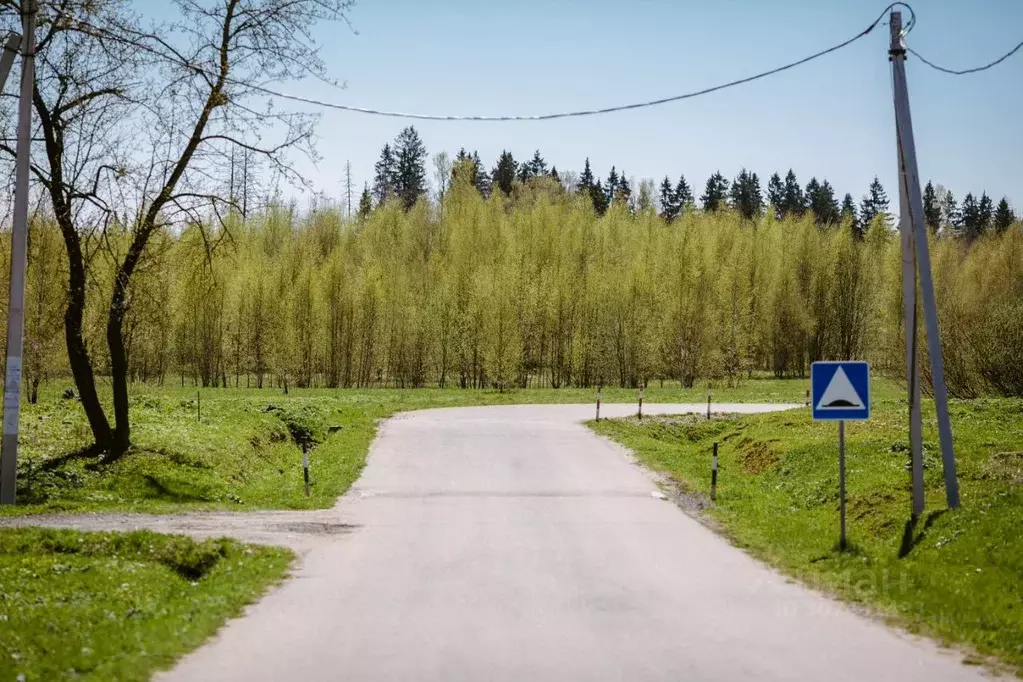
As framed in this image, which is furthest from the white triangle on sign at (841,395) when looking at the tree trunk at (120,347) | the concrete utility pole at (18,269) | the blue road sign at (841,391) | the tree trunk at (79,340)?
the tree trunk at (79,340)

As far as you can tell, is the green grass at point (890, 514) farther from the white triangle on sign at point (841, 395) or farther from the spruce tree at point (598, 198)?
the spruce tree at point (598, 198)

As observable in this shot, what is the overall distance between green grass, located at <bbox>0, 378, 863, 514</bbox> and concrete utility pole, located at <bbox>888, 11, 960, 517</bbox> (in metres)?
10.5

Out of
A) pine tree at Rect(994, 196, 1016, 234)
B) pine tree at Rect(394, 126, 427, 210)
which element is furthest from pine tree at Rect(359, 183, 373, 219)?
pine tree at Rect(994, 196, 1016, 234)

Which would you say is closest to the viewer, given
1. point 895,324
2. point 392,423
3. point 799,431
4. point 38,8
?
point 38,8

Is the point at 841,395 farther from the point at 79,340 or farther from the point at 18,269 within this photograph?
the point at 79,340

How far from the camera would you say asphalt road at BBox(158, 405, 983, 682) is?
803 centimetres

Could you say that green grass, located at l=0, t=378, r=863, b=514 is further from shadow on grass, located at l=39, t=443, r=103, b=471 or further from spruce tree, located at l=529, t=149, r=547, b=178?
spruce tree, located at l=529, t=149, r=547, b=178

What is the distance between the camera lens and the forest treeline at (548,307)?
68.0 metres

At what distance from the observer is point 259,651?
8.44 m

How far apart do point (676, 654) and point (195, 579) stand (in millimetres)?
6059

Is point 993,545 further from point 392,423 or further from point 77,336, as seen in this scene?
point 392,423

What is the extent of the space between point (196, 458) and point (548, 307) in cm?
4868

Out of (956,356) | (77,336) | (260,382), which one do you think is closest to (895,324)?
(956,356)

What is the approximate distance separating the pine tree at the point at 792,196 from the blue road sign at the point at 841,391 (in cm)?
13077
